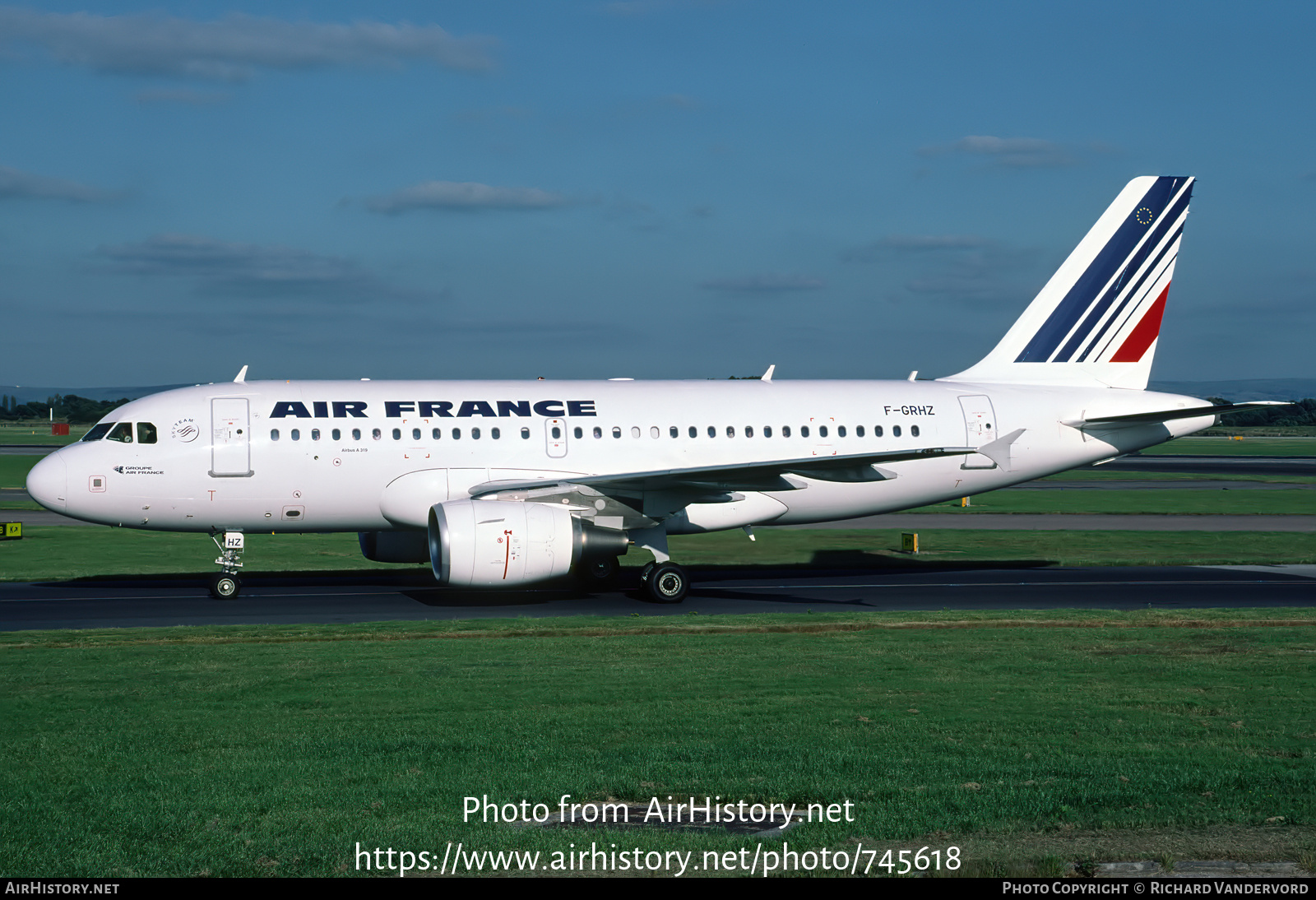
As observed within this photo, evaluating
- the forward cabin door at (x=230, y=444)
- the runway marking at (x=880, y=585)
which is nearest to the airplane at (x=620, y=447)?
the forward cabin door at (x=230, y=444)

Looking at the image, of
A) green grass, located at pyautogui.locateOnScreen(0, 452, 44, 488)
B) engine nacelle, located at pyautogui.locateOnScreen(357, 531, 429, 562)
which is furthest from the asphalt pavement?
green grass, located at pyautogui.locateOnScreen(0, 452, 44, 488)

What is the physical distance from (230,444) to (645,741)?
16.3 metres

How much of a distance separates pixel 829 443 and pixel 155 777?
62.4 feet

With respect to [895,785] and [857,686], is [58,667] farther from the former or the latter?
[895,785]

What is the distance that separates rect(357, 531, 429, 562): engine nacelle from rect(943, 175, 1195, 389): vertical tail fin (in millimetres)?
13126

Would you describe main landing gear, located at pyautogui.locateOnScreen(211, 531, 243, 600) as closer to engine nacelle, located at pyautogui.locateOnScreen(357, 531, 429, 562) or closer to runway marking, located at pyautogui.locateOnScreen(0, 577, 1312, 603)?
runway marking, located at pyautogui.locateOnScreen(0, 577, 1312, 603)

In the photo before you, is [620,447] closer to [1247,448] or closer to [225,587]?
[225,587]

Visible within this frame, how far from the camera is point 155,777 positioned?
9312mm

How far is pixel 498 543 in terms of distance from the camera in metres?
21.7

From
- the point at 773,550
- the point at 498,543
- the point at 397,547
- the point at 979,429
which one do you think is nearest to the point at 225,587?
the point at 397,547

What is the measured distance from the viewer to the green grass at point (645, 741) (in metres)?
7.90

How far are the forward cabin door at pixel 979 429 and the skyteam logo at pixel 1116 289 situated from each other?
265 cm

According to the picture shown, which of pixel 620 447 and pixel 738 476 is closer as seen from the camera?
pixel 738 476

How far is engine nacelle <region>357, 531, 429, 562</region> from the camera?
25703 millimetres
